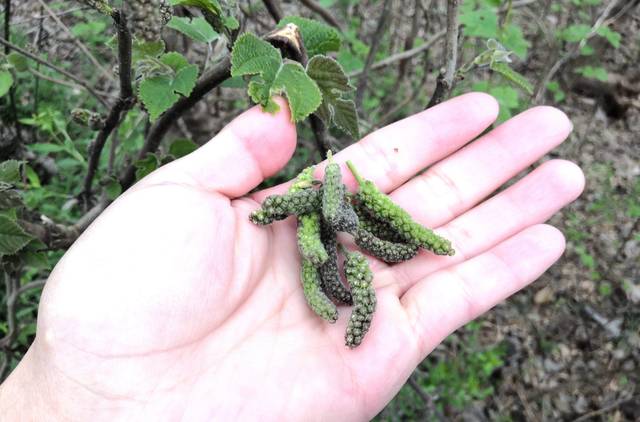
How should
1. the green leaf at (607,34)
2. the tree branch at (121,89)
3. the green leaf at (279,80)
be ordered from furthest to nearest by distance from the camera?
the green leaf at (607,34) < the green leaf at (279,80) < the tree branch at (121,89)

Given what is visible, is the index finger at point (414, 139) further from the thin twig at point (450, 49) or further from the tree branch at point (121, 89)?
the tree branch at point (121, 89)

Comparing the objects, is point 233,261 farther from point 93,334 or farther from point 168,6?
point 168,6

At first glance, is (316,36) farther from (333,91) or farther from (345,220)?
(345,220)

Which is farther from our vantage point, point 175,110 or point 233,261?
point 175,110

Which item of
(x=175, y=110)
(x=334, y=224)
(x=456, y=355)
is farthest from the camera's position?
(x=456, y=355)

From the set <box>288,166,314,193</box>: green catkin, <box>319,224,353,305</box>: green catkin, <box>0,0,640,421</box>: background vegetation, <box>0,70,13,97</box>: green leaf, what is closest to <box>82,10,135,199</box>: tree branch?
<box>0,0,640,421</box>: background vegetation

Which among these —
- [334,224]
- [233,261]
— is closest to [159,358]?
[233,261]

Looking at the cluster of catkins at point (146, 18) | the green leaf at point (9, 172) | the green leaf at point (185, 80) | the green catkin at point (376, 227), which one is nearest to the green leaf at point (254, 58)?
the green leaf at point (185, 80)
